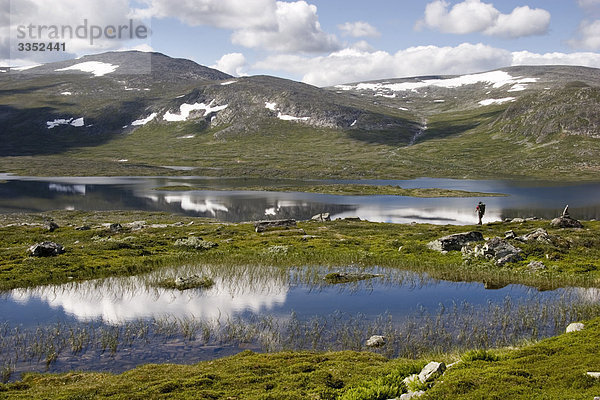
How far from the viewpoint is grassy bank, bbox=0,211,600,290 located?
39375mm

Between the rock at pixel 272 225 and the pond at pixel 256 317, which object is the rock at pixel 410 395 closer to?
the pond at pixel 256 317

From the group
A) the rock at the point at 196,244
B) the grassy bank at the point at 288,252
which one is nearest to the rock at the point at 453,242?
the grassy bank at the point at 288,252

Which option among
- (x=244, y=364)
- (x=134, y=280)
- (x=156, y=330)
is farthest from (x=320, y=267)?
(x=244, y=364)

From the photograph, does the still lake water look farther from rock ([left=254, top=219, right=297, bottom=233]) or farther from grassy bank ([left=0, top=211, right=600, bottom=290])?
rock ([left=254, top=219, right=297, bottom=233])

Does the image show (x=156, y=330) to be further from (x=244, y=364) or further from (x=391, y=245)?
(x=391, y=245)

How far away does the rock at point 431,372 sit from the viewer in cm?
1502

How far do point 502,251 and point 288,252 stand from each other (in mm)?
22511

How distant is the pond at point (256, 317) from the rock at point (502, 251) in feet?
21.5

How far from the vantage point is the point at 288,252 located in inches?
1951

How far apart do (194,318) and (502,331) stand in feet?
63.3

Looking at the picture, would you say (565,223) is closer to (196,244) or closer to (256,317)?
(196,244)

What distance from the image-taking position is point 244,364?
19922 mm

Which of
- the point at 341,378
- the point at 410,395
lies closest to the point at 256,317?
the point at 341,378

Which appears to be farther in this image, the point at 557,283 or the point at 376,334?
the point at 557,283
